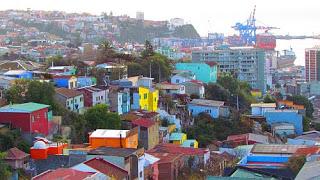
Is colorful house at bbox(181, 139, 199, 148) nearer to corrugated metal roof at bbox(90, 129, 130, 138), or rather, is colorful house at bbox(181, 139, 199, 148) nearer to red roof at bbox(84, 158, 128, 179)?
corrugated metal roof at bbox(90, 129, 130, 138)

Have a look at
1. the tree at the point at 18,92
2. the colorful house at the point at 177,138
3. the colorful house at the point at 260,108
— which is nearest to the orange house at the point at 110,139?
the tree at the point at 18,92

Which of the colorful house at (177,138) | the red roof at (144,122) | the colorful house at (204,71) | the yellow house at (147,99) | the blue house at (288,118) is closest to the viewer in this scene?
the red roof at (144,122)

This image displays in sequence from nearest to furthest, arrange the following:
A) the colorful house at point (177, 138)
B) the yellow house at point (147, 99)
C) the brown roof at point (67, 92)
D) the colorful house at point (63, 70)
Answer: the brown roof at point (67, 92) → the colorful house at point (177, 138) → the yellow house at point (147, 99) → the colorful house at point (63, 70)

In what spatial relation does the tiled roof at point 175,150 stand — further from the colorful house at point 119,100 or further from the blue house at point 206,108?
the blue house at point 206,108

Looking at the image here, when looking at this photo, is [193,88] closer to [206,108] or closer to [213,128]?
[206,108]

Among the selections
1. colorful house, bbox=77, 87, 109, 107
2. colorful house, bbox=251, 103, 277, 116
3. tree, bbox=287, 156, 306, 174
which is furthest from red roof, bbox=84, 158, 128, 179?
colorful house, bbox=251, 103, 277, 116

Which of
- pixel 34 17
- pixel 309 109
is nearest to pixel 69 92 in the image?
pixel 309 109

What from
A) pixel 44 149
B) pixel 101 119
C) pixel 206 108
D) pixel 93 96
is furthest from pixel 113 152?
pixel 206 108
